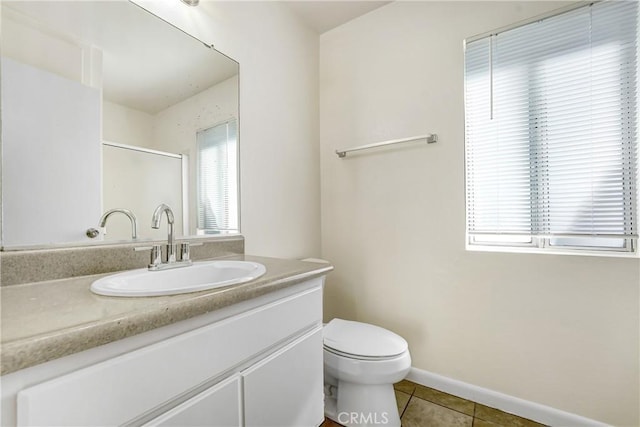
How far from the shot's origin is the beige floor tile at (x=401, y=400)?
4.77ft

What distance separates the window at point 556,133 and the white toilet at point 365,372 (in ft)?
2.58

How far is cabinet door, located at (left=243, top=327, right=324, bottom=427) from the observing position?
0.80m

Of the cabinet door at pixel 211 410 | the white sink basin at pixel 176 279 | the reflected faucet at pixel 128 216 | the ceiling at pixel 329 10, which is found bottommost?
the cabinet door at pixel 211 410

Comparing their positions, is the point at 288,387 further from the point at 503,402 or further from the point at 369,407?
the point at 503,402

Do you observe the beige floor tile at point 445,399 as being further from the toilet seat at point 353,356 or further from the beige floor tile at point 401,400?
the toilet seat at point 353,356

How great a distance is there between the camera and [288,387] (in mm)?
924

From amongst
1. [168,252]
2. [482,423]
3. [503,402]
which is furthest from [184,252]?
[503,402]

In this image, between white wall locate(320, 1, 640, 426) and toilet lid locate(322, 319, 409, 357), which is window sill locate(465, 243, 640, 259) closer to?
white wall locate(320, 1, 640, 426)

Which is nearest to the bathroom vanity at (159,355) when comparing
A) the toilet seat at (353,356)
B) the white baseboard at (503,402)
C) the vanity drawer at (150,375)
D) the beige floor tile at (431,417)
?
the vanity drawer at (150,375)

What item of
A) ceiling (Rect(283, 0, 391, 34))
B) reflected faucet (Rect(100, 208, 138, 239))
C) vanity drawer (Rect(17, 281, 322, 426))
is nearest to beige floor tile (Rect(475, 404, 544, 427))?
vanity drawer (Rect(17, 281, 322, 426))

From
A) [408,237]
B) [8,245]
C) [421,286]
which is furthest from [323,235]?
[8,245]

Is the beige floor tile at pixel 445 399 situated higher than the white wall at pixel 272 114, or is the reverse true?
the white wall at pixel 272 114

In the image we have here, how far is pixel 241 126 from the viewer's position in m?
1.48

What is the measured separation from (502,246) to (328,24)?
1.85 meters
